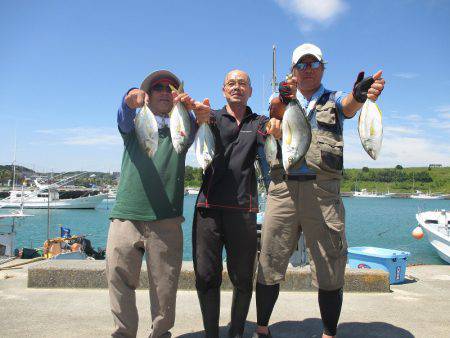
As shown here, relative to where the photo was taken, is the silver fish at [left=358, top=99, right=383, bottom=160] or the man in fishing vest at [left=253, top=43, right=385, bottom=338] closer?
the silver fish at [left=358, top=99, right=383, bottom=160]

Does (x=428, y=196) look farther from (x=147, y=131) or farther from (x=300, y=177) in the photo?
(x=147, y=131)

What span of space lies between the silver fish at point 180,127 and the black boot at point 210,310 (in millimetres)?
1221

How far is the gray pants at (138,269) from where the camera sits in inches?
113

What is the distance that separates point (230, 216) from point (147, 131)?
0.97 meters

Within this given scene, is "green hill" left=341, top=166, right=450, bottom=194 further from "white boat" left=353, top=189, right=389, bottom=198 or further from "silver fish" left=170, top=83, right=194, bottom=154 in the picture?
"silver fish" left=170, top=83, right=194, bottom=154

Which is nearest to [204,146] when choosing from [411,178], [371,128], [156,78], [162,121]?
[162,121]

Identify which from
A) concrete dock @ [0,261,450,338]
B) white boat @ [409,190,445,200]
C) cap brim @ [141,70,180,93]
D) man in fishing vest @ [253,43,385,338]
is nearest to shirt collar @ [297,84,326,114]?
man in fishing vest @ [253,43,385,338]

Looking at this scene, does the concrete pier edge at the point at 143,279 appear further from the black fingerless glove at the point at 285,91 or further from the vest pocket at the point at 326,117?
the black fingerless glove at the point at 285,91

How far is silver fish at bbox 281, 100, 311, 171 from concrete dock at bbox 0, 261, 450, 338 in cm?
180

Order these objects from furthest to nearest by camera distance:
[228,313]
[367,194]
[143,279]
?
[367,194] < [143,279] < [228,313]

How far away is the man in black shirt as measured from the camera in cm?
305

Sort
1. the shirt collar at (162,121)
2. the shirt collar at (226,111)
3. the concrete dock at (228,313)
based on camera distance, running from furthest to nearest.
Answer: the concrete dock at (228,313), the shirt collar at (226,111), the shirt collar at (162,121)

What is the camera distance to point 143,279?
4723mm

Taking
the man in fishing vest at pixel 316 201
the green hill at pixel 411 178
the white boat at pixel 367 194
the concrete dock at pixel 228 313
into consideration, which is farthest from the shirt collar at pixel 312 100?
the white boat at pixel 367 194
